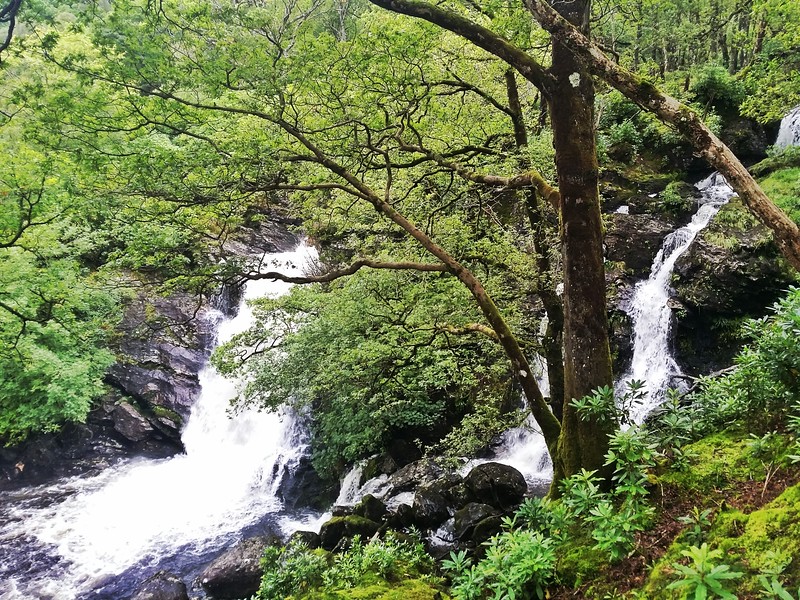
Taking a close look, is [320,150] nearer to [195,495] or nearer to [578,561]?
[578,561]

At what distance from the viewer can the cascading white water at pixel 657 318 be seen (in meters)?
11.9

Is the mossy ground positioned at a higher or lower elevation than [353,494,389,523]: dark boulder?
higher

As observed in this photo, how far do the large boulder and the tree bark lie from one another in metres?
9.83

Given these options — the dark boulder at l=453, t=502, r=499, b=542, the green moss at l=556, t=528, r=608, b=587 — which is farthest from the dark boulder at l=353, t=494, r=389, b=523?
the green moss at l=556, t=528, r=608, b=587

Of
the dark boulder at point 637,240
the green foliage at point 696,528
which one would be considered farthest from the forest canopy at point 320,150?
the dark boulder at point 637,240

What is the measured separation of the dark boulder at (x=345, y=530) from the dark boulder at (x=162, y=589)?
9.83ft

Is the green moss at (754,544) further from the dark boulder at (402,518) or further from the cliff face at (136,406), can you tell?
the cliff face at (136,406)

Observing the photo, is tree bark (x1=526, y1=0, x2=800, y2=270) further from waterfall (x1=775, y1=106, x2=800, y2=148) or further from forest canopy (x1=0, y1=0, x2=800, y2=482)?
waterfall (x1=775, y1=106, x2=800, y2=148)

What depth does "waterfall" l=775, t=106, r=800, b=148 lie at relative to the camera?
1650cm

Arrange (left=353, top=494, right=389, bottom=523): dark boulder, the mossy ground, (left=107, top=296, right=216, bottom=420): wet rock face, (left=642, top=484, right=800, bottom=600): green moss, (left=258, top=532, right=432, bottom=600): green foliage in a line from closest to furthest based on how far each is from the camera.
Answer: (left=642, top=484, right=800, bottom=600): green moss
the mossy ground
(left=258, top=532, right=432, bottom=600): green foliage
(left=353, top=494, right=389, bottom=523): dark boulder
(left=107, top=296, right=216, bottom=420): wet rock face

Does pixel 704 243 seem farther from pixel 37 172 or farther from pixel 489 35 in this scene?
pixel 37 172

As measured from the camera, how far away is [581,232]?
14.1ft

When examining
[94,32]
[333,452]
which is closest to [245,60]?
[94,32]

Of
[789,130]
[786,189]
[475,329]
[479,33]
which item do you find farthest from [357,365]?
[789,130]
